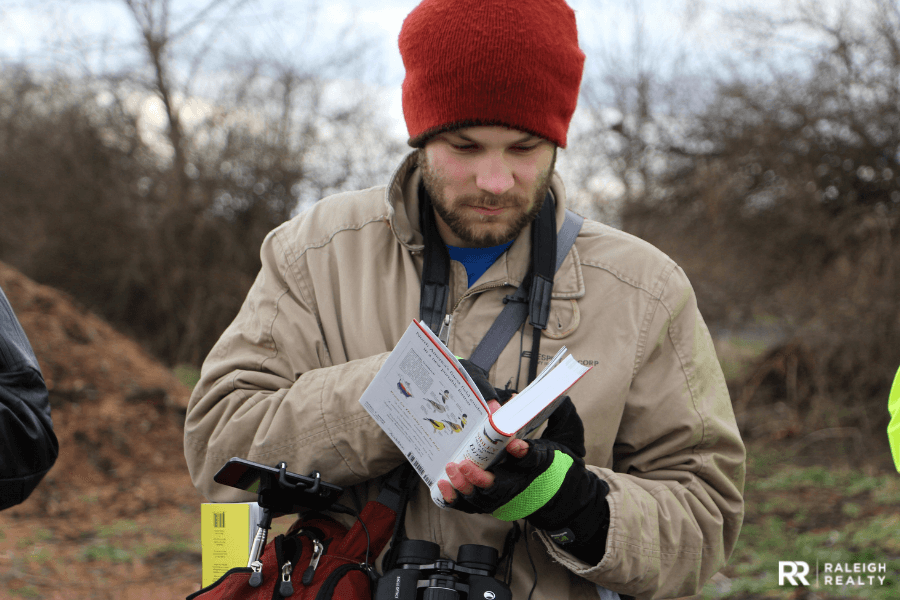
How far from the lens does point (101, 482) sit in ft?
23.5

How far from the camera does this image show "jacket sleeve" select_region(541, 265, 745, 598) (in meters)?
1.87

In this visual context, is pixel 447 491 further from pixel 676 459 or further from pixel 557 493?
pixel 676 459

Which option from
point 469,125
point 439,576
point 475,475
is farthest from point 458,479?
point 469,125

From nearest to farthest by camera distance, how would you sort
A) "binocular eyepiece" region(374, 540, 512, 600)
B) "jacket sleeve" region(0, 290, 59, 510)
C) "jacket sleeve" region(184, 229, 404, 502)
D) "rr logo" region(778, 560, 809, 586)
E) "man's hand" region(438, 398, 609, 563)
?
"man's hand" region(438, 398, 609, 563)
"binocular eyepiece" region(374, 540, 512, 600)
"jacket sleeve" region(184, 229, 404, 502)
"jacket sleeve" region(0, 290, 59, 510)
"rr logo" region(778, 560, 809, 586)

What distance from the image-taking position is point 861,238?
789 cm

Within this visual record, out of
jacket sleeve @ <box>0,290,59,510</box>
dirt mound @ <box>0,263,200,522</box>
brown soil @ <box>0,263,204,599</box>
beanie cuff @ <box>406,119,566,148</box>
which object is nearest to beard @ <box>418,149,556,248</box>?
beanie cuff @ <box>406,119,566,148</box>

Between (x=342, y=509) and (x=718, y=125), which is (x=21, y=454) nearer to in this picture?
(x=342, y=509)

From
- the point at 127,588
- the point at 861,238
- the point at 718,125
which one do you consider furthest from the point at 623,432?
the point at 718,125

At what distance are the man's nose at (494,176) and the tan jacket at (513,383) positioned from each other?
8.6 inches

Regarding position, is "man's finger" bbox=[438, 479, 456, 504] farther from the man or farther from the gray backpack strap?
the gray backpack strap

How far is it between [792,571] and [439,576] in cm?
423

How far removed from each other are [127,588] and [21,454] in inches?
143

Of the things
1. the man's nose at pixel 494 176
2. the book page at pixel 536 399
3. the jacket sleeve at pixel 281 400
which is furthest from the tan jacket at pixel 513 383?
the book page at pixel 536 399

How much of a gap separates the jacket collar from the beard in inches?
2.6
